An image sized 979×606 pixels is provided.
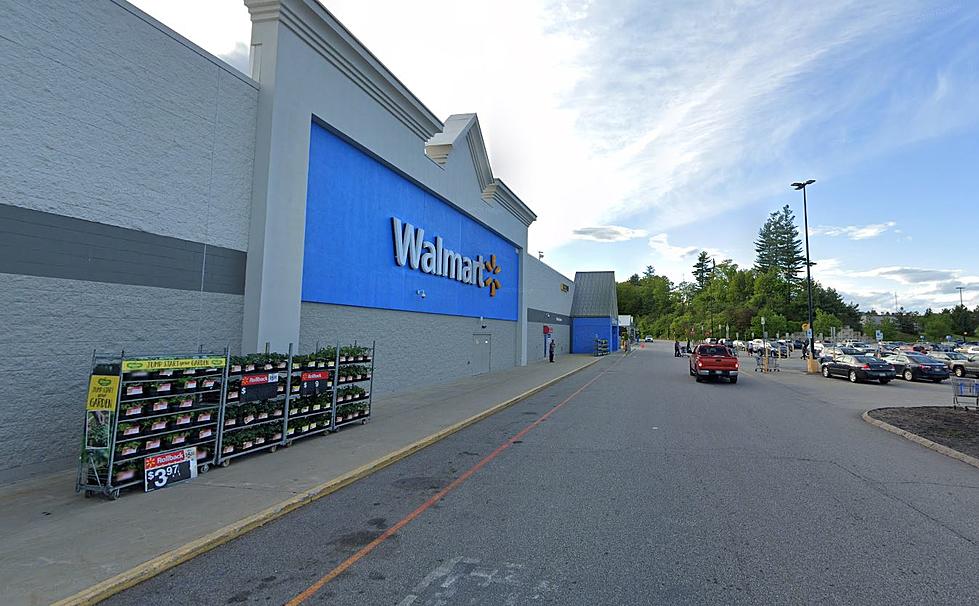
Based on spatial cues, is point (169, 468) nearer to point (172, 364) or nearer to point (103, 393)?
point (103, 393)

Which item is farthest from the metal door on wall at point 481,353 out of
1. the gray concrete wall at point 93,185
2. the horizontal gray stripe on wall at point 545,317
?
the gray concrete wall at point 93,185

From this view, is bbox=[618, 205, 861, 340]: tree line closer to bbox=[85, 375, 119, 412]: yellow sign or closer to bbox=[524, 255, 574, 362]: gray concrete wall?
bbox=[524, 255, 574, 362]: gray concrete wall

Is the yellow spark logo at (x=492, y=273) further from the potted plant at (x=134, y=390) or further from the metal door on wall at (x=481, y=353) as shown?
the potted plant at (x=134, y=390)

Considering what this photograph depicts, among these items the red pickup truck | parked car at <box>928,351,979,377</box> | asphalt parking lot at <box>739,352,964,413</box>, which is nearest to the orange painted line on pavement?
asphalt parking lot at <box>739,352,964,413</box>

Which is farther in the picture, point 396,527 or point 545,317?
point 545,317

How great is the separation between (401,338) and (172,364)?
9.97 meters

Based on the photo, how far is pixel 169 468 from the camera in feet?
21.5

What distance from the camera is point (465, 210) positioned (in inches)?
872

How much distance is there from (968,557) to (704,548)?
8.04ft

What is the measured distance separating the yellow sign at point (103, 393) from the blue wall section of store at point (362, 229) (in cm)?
610

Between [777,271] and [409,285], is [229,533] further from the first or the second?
[777,271]

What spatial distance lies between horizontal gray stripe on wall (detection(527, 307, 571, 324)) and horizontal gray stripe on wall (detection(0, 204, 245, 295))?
2611 cm

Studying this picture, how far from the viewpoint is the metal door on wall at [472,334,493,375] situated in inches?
939

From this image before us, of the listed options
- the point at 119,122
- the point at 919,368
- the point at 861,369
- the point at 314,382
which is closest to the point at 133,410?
the point at 314,382
